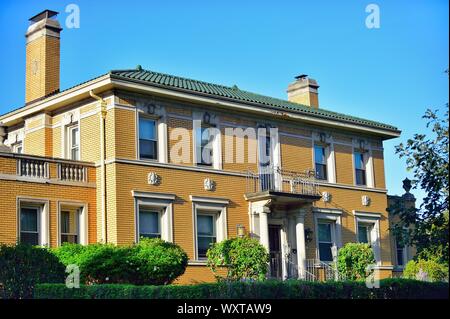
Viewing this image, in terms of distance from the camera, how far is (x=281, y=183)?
101 feet

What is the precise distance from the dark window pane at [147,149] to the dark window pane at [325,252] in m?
8.51

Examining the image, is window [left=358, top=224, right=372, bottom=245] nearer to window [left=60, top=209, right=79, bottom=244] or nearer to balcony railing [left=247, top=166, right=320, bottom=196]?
balcony railing [left=247, top=166, right=320, bottom=196]

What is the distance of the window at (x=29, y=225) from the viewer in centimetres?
2500

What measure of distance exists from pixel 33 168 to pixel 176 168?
16.1ft

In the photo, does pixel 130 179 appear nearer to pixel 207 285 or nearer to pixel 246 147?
pixel 246 147

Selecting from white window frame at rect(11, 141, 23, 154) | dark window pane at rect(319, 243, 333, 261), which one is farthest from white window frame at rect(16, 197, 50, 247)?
dark window pane at rect(319, 243, 333, 261)

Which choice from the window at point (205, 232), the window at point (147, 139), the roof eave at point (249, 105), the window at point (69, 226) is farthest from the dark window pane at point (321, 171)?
the window at point (69, 226)

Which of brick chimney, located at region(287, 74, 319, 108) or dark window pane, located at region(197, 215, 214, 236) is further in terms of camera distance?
brick chimney, located at region(287, 74, 319, 108)

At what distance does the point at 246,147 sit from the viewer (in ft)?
99.1

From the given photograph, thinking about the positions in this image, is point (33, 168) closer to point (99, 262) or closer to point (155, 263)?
point (99, 262)

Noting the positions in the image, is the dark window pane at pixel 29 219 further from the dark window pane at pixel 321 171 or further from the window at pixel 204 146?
the dark window pane at pixel 321 171

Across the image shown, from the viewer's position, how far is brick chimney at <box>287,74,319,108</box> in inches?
1497

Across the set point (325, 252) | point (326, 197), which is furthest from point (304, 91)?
point (325, 252)

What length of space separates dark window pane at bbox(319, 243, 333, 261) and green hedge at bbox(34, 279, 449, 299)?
7.86 meters
